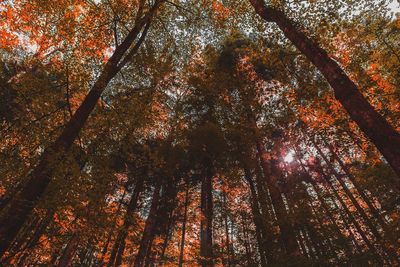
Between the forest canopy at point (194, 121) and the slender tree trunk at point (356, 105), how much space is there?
0.8 inches

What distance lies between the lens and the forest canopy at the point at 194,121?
5.61m

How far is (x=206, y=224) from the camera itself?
11602mm

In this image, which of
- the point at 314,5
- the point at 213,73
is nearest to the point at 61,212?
the point at 314,5

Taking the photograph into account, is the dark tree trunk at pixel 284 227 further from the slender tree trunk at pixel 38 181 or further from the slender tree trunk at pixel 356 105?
the slender tree trunk at pixel 38 181

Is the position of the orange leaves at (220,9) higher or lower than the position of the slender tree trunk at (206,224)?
higher

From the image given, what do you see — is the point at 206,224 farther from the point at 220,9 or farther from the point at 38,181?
the point at 220,9

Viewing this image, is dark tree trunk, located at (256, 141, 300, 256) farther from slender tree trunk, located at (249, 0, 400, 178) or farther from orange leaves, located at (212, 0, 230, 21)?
orange leaves, located at (212, 0, 230, 21)

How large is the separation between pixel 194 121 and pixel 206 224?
6.59m

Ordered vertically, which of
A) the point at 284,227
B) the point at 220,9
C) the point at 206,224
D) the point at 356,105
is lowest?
the point at 356,105

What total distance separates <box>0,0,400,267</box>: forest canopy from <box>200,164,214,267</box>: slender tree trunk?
0.07 metres

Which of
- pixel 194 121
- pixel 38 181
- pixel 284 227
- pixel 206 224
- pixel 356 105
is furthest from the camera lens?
pixel 194 121

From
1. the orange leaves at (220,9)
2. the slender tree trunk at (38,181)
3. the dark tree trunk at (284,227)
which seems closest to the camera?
the slender tree trunk at (38,181)

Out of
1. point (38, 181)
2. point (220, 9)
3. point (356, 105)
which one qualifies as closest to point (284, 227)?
point (356, 105)

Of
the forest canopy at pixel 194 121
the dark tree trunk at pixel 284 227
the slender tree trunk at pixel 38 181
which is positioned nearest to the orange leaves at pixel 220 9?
the forest canopy at pixel 194 121
